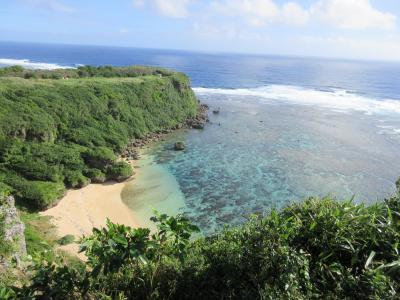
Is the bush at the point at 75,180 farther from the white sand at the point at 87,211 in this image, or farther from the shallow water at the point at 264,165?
the shallow water at the point at 264,165

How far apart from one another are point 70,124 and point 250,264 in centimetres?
4021

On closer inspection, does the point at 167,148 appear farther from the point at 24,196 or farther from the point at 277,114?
the point at 277,114

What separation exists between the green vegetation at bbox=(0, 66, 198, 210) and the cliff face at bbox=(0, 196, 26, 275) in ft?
32.2

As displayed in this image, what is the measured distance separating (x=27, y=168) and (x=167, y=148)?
1957 centimetres

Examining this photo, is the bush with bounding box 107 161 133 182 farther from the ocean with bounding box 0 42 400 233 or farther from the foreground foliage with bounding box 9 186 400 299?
the foreground foliage with bounding box 9 186 400 299

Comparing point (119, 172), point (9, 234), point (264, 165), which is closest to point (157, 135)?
point (119, 172)

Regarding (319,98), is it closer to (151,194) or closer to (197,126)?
(197,126)

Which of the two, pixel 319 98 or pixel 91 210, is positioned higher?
pixel 319 98

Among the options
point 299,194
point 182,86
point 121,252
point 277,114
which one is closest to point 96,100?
point 182,86

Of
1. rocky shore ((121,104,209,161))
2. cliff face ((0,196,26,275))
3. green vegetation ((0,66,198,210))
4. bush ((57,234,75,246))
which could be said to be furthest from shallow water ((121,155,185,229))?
cliff face ((0,196,26,275))

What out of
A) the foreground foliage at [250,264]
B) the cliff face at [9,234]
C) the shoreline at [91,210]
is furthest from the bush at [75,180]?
the foreground foliage at [250,264]

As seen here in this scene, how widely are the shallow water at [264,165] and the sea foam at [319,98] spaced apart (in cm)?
1662

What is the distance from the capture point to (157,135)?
52688 mm

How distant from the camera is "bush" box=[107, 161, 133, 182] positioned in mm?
35219
